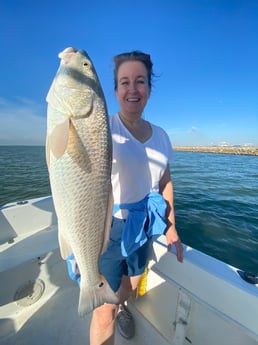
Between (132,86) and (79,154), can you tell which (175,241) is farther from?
(132,86)

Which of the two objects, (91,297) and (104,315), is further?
(104,315)

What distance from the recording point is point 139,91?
150 centimetres

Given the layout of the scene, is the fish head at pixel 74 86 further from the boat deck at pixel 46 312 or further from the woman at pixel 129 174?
the boat deck at pixel 46 312

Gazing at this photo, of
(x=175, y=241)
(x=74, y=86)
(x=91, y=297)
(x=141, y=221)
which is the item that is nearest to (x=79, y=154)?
(x=74, y=86)

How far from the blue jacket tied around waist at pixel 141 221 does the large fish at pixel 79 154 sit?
0.30 meters

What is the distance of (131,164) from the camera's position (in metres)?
1.46

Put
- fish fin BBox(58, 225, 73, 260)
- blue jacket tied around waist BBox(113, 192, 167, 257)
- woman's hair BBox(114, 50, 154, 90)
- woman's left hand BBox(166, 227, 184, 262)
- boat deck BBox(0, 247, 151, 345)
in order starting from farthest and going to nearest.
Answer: boat deck BBox(0, 247, 151, 345), woman's left hand BBox(166, 227, 184, 262), woman's hair BBox(114, 50, 154, 90), blue jacket tied around waist BBox(113, 192, 167, 257), fish fin BBox(58, 225, 73, 260)

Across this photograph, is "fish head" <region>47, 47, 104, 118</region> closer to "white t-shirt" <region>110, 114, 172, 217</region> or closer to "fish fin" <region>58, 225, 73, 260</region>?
"white t-shirt" <region>110, 114, 172, 217</region>

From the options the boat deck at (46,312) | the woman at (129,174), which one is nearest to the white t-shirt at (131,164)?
the woman at (129,174)

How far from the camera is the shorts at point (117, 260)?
4.78 feet

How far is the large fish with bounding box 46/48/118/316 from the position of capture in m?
1.03

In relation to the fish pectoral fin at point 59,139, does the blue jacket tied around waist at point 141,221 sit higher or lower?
lower

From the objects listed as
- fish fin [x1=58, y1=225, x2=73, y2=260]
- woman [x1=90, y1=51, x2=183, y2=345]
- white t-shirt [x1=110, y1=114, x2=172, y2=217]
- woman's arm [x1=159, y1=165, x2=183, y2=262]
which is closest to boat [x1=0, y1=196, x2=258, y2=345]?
woman's arm [x1=159, y1=165, x2=183, y2=262]

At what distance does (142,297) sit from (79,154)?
2074 mm
